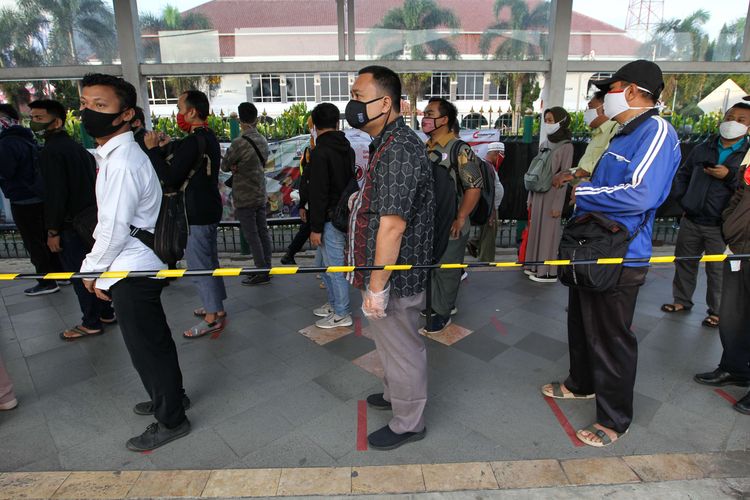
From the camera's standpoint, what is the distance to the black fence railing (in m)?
6.90

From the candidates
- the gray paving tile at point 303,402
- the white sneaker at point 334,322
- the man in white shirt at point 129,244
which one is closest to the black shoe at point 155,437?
the man in white shirt at point 129,244

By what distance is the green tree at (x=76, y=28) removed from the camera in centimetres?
556

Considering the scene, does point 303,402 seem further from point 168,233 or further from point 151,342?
point 168,233

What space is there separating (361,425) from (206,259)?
212 centimetres

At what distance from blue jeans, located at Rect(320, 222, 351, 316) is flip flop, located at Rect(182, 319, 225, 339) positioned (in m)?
1.07

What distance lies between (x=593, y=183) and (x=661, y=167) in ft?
1.10

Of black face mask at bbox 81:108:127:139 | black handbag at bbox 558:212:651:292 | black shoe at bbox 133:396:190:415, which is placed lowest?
black shoe at bbox 133:396:190:415

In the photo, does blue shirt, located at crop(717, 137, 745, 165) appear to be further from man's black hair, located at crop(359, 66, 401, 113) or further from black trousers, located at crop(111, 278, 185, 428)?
black trousers, located at crop(111, 278, 185, 428)

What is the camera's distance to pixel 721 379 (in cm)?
324

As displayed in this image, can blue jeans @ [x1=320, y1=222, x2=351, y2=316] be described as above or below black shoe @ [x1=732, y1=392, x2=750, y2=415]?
above

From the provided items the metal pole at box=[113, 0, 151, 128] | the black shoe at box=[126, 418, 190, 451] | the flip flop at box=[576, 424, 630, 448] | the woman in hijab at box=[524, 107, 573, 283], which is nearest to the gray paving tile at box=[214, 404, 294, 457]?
the black shoe at box=[126, 418, 190, 451]

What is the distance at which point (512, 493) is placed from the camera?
2.28 metres

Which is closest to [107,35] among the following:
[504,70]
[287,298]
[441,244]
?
[287,298]

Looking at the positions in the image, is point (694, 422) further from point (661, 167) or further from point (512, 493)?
point (661, 167)
